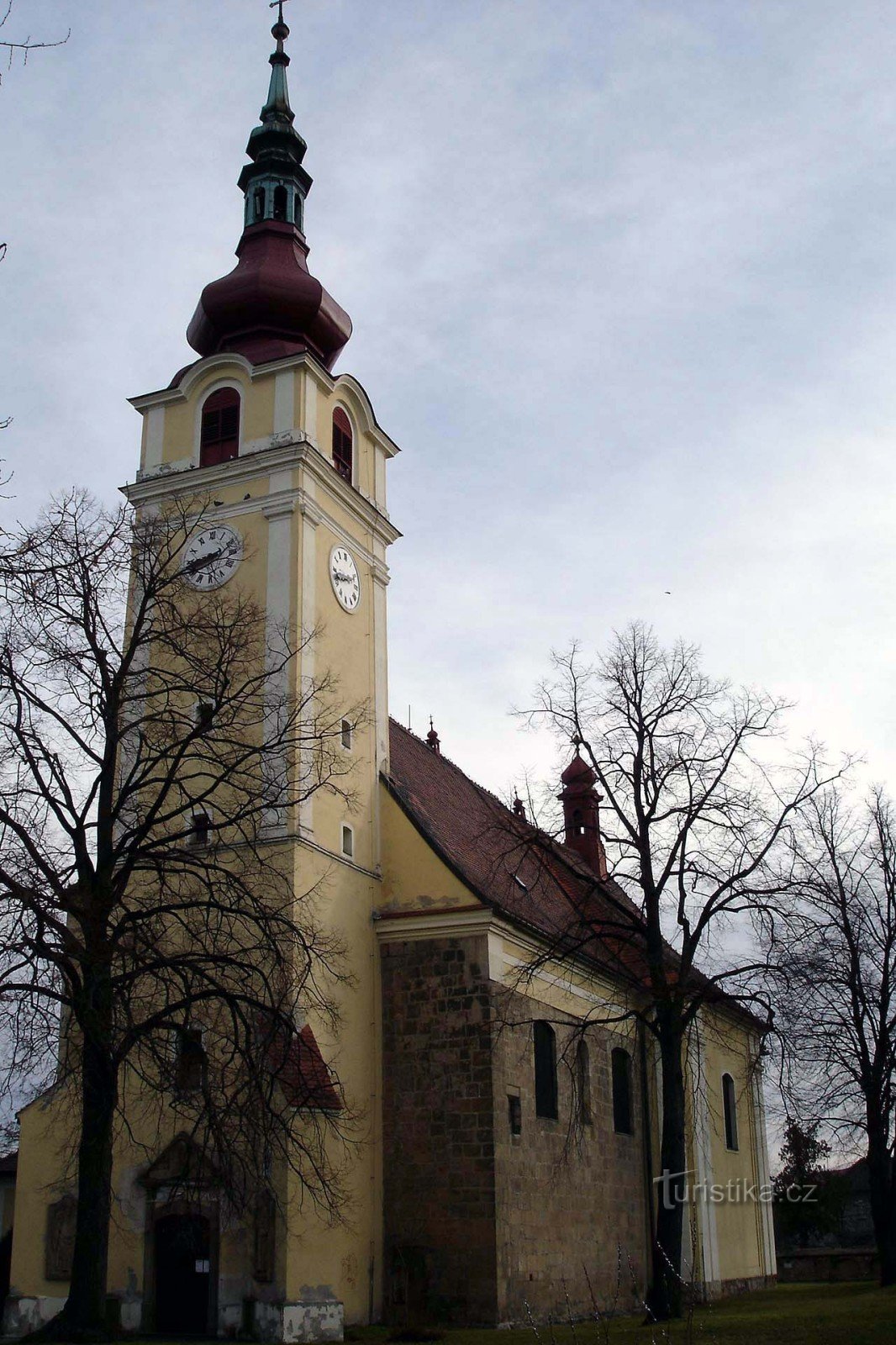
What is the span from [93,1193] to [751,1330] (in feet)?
28.3

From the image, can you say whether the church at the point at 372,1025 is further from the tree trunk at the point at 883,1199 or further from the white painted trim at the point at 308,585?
the tree trunk at the point at 883,1199

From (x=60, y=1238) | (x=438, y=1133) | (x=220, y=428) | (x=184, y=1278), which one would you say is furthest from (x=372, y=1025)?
(x=220, y=428)

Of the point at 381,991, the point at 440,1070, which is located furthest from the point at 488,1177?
the point at 381,991

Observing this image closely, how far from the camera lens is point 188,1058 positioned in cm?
1652

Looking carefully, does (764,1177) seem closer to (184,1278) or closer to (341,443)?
(184,1278)

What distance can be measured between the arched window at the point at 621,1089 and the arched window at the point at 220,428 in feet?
49.7

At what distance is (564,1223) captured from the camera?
78.2 ft

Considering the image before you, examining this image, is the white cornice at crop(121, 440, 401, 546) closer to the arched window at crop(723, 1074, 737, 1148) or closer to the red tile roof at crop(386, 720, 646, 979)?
the red tile roof at crop(386, 720, 646, 979)

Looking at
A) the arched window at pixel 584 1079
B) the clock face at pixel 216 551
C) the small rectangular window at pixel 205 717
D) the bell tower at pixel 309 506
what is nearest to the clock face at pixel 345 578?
the bell tower at pixel 309 506

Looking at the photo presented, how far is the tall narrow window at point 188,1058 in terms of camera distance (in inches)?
613

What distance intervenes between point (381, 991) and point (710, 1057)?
13.2 meters

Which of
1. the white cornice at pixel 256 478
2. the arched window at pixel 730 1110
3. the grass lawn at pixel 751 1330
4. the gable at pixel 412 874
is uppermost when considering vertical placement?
the white cornice at pixel 256 478

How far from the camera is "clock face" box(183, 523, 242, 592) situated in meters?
24.5

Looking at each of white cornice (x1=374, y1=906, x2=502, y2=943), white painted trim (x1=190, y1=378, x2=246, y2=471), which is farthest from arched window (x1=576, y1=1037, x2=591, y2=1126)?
white painted trim (x1=190, y1=378, x2=246, y2=471)
